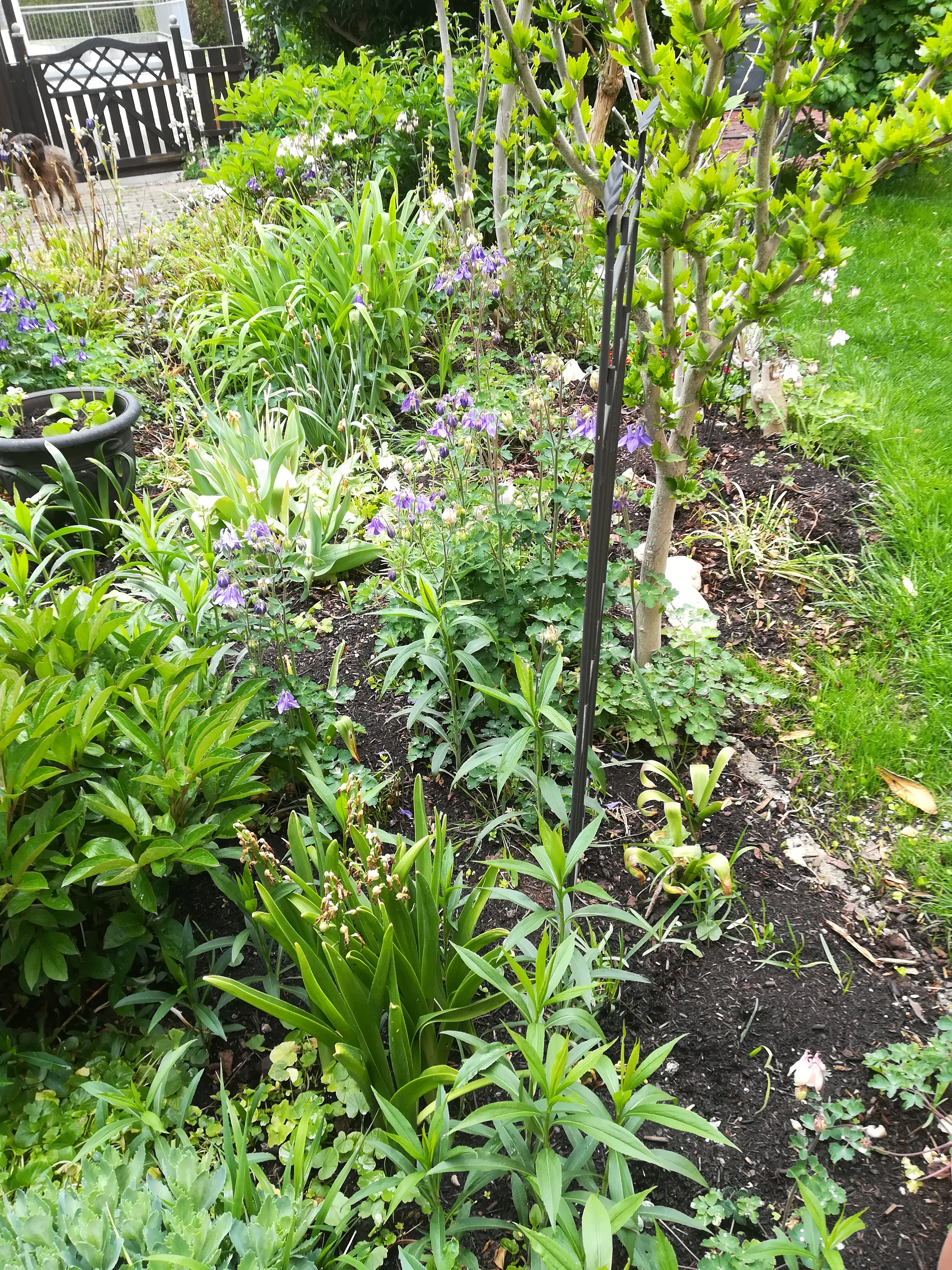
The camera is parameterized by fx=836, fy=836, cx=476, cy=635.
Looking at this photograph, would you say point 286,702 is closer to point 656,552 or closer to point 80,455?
point 656,552

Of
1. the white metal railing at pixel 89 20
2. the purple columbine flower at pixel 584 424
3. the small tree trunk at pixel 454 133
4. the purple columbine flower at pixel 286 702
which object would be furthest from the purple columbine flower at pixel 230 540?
the white metal railing at pixel 89 20

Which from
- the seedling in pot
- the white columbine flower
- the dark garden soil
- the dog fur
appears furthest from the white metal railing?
the white columbine flower

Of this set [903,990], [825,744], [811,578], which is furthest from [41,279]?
[903,990]

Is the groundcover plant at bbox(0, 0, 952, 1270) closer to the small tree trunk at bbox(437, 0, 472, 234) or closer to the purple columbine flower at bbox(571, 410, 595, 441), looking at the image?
the purple columbine flower at bbox(571, 410, 595, 441)

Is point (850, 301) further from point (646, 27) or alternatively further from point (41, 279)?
point (41, 279)

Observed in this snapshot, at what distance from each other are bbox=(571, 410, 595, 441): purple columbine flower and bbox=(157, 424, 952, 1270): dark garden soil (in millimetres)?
866

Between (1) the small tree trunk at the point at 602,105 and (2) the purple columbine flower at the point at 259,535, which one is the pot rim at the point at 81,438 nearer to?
(2) the purple columbine flower at the point at 259,535

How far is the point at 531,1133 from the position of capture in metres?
1.37

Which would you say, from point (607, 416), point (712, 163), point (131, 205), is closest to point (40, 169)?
point (131, 205)

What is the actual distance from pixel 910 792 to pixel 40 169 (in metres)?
8.26

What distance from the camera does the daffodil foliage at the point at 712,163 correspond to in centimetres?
157

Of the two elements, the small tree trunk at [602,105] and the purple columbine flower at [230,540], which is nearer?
the purple columbine flower at [230,540]

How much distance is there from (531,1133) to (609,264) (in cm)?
136

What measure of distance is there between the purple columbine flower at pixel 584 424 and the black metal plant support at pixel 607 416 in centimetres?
60
